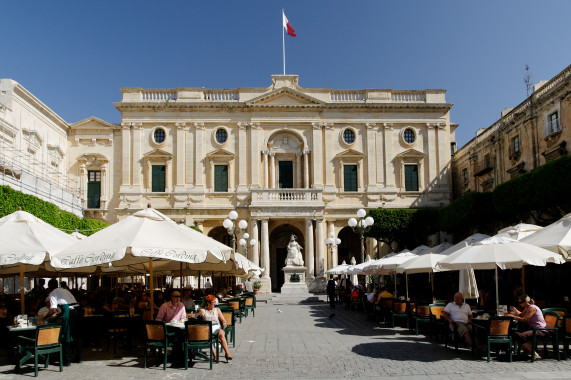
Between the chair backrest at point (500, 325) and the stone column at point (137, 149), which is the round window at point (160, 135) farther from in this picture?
the chair backrest at point (500, 325)

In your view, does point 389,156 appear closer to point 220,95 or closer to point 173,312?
point 220,95

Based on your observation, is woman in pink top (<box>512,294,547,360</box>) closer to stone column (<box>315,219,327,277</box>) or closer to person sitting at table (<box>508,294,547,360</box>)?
person sitting at table (<box>508,294,547,360</box>)

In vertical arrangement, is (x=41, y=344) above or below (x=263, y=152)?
below

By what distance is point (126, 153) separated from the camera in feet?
132

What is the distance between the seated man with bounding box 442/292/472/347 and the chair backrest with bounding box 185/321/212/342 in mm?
5162

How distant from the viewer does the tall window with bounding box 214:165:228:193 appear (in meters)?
40.6

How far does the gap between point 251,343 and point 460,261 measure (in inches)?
207

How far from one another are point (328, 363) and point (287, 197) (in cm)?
2823

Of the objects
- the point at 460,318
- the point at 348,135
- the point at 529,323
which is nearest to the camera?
the point at 529,323

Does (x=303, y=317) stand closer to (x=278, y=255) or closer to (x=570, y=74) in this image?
(x=570, y=74)

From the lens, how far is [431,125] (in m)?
41.7

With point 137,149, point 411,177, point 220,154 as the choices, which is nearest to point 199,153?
point 220,154

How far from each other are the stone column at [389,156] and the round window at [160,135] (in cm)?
1624

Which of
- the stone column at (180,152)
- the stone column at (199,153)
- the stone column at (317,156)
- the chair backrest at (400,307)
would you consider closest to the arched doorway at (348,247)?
the stone column at (317,156)
